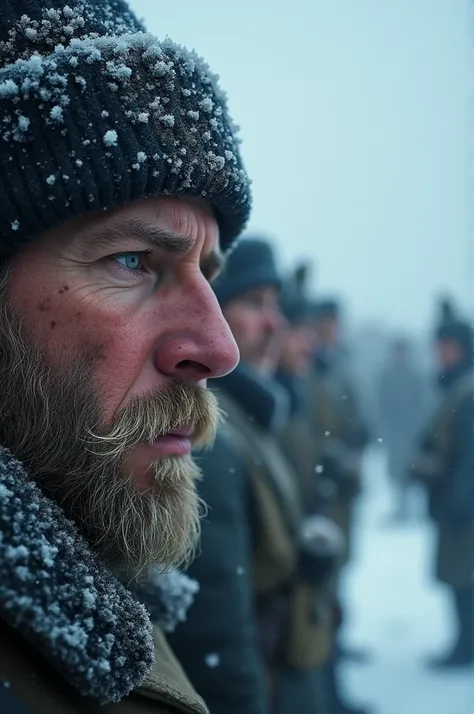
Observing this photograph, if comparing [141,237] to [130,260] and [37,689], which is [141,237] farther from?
[37,689]

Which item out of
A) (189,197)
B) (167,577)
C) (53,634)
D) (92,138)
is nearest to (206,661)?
(167,577)

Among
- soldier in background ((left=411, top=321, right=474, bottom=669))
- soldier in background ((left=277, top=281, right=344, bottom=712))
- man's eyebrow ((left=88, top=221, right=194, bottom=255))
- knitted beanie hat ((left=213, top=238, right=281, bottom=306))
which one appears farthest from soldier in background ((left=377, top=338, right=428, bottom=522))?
man's eyebrow ((left=88, top=221, right=194, bottom=255))

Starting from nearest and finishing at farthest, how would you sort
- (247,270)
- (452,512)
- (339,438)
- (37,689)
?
(37,689) → (247,270) → (452,512) → (339,438)

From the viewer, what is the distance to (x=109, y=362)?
1080 millimetres

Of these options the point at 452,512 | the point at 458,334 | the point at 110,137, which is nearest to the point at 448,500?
the point at 452,512

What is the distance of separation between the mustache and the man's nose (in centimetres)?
3

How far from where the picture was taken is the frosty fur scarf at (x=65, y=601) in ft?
2.61

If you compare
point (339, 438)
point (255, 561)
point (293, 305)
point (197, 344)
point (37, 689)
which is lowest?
point (339, 438)

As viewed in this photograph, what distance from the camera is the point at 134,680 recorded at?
2.96 ft

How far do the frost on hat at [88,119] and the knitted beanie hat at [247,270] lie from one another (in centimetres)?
171

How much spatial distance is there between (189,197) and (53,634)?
0.72 m

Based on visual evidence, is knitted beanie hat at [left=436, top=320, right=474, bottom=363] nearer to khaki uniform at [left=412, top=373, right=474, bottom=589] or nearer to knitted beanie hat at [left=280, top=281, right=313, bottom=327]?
khaki uniform at [left=412, top=373, right=474, bottom=589]

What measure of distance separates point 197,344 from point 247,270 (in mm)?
1904

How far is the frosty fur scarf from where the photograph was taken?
2.61 ft
